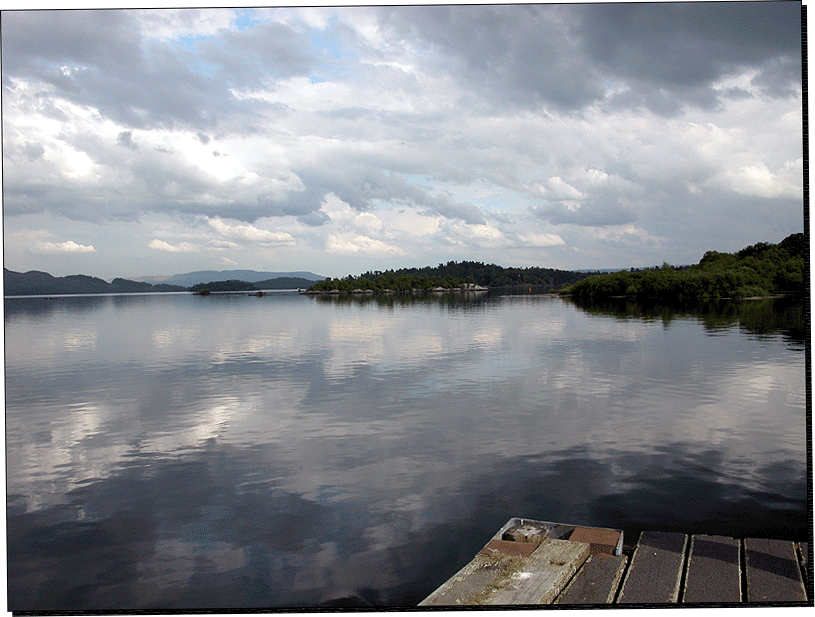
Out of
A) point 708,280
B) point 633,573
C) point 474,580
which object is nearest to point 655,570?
point 633,573

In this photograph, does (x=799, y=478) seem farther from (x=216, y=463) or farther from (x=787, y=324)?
(x=787, y=324)

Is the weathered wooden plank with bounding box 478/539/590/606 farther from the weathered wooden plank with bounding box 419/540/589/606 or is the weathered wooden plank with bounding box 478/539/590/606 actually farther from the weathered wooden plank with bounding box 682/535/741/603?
the weathered wooden plank with bounding box 682/535/741/603

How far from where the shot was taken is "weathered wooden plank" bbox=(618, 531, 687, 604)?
4.54 meters

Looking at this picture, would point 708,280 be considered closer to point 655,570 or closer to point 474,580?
point 655,570

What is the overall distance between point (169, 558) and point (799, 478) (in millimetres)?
7609

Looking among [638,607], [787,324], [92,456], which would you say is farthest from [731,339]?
[92,456]

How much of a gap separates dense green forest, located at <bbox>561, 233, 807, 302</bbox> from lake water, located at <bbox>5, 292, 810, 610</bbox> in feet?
64.5

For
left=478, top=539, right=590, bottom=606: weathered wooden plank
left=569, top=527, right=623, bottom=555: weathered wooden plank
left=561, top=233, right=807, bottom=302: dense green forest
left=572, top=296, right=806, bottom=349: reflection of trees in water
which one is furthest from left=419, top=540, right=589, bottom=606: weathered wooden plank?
left=561, top=233, right=807, bottom=302: dense green forest

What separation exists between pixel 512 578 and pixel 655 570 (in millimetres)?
1210

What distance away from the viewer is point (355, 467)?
803cm

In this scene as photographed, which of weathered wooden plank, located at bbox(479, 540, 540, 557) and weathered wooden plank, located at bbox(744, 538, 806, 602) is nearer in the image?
weathered wooden plank, located at bbox(744, 538, 806, 602)

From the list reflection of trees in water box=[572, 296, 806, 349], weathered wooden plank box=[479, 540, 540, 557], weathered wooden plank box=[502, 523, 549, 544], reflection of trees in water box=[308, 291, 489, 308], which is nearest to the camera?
weathered wooden plank box=[479, 540, 540, 557]

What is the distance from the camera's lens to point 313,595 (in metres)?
5.18

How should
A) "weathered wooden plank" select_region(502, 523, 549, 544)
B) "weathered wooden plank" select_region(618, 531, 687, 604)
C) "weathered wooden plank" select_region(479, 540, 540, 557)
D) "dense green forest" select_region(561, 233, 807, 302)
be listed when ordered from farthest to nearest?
1. "dense green forest" select_region(561, 233, 807, 302)
2. "weathered wooden plank" select_region(502, 523, 549, 544)
3. "weathered wooden plank" select_region(479, 540, 540, 557)
4. "weathered wooden plank" select_region(618, 531, 687, 604)
